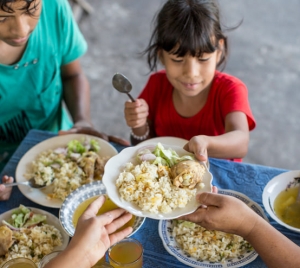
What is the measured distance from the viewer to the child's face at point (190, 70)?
6.28ft

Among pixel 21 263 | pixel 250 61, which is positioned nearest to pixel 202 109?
pixel 21 263

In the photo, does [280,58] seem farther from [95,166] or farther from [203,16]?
[95,166]

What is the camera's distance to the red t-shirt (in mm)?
2057

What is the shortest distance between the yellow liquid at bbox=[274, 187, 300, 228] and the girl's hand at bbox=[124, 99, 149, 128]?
766mm

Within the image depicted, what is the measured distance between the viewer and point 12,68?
83.0 inches

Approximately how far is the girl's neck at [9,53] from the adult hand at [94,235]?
3.46 feet

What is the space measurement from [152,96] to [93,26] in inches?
112

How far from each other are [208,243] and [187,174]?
0.30m

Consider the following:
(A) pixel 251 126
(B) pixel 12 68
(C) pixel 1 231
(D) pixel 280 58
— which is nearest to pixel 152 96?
(A) pixel 251 126

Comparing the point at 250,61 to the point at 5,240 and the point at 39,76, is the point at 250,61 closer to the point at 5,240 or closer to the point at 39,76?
the point at 39,76

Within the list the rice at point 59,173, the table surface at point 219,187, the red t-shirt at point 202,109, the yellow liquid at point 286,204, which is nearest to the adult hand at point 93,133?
the table surface at point 219,187

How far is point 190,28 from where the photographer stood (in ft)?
6.09

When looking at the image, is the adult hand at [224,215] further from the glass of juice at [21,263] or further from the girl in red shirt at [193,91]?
the glass of juice at [21,263]

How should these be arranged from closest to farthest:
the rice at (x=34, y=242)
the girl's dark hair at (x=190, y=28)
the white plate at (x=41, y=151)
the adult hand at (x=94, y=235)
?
the adult hand at (x=94, y=235), the rice at (x=34, y=242), the white plate at (x=41, y=151), the girl's dark hair at (x=190, y=28)
